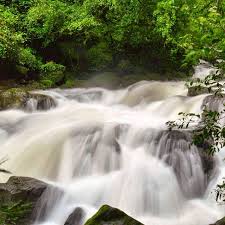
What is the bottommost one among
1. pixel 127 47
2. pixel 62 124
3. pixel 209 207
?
pixel 209 207

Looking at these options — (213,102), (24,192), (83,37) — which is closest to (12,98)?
(83,37)

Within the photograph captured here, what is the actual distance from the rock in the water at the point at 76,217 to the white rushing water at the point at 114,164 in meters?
0.14

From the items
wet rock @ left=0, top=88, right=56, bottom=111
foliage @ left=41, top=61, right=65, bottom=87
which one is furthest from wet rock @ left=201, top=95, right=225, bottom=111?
foliage @ left=41, top=61, right=65, bottom=87

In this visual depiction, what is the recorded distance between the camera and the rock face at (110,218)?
18.9 feet

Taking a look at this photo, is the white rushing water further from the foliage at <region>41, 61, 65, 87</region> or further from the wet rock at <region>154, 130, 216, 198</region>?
the foliage at <region>41, 61, 65, 87</region>

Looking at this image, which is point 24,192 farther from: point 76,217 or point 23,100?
point 23,100

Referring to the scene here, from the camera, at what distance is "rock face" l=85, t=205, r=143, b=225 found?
5.75 meters

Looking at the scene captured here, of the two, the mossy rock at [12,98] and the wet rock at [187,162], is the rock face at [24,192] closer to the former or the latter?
the wet rock at [187,162]

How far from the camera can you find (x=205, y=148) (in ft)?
27.1

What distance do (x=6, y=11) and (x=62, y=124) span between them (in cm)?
658

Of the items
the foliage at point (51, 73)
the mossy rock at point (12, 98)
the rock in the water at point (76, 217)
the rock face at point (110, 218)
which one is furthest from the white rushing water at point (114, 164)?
the foliage at point (51, 73)

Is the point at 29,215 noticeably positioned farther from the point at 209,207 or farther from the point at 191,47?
the point at 191,47

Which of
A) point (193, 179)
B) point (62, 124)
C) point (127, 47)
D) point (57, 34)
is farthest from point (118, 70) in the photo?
Answer: point (193, 179)

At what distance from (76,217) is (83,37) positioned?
32.2ft
